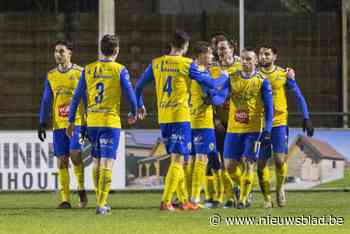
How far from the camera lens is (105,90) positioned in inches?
635

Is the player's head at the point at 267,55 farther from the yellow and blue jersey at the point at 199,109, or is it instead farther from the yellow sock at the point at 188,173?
the yellow sock at the point at 188,173

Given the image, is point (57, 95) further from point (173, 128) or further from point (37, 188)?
point (37, 188)

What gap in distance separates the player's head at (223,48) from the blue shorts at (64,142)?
2.09 m

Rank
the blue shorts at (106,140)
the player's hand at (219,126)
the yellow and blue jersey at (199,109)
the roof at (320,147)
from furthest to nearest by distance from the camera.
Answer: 1. the roof at (320,147)
2. the player's hand at (219,126)
3. the yellow and blue jersey at (199,109)
4. the blue shorts at (106,140)

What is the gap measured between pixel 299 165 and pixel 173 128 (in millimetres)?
5858

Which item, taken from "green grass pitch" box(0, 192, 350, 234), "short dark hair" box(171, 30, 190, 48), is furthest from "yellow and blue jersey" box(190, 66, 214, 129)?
"green grass pitch" box(0, 192, 350, 234)

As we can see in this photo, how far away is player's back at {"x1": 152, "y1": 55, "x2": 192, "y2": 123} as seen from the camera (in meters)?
16.4

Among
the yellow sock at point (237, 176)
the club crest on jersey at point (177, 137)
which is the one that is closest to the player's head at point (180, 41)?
the club crest on jersey at point (177, 137)

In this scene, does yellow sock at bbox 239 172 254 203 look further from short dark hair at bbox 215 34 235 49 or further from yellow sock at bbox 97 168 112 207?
yellow sock at bbox 97 168 112 207

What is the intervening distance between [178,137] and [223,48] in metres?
1.87

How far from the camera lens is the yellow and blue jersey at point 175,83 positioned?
16391 mm

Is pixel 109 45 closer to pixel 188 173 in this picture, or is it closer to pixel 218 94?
pixel 218 94

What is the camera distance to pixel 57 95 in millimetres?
17859

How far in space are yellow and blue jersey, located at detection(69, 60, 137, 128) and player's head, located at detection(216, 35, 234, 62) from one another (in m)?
1.88
